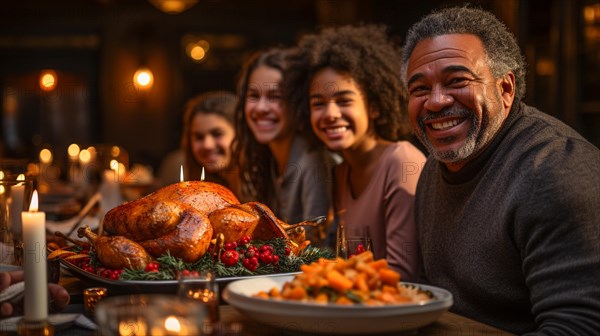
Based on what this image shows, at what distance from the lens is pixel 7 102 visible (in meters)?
11.9

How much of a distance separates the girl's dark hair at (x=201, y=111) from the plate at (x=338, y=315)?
3.07 meters

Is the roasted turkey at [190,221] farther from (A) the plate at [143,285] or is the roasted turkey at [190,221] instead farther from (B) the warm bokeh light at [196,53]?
(B) the warm bokeh light at [196,53]

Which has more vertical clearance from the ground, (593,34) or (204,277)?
(593,34)

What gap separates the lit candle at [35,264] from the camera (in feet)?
4.54

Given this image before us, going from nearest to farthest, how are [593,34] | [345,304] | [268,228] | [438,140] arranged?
1. [345,304]
2. [268,228]
3. [438,140]
4. [593,34]

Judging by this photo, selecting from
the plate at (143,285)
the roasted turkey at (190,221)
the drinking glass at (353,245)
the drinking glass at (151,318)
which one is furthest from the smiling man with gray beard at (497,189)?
the drinking glass at (151,318)

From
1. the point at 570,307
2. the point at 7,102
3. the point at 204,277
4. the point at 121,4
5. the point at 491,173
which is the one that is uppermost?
the point at 121,4

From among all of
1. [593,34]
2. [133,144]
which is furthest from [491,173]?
[133,144]

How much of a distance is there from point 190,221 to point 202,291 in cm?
33

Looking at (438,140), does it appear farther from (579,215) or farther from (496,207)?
(579,215)

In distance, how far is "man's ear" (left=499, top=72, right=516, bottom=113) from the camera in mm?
2123

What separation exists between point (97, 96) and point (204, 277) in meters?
10.3

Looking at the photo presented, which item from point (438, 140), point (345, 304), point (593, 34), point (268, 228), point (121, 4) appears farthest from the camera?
Answer: point (121, 4)

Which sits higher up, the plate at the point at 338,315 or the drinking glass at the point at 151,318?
the drinking glass at the point at 151,318
